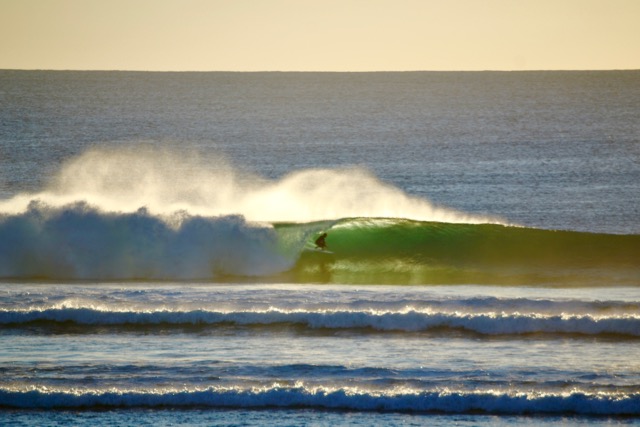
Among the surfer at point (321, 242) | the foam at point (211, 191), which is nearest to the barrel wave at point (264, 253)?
the surfer at point (321, 242)

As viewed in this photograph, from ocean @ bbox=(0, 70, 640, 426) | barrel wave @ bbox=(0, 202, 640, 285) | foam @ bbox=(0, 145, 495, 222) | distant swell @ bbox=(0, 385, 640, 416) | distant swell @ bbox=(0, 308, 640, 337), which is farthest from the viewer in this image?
foam @ bbox=(0, 145, 495, 222)

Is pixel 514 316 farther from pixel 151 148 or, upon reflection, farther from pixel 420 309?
pixel 151 148

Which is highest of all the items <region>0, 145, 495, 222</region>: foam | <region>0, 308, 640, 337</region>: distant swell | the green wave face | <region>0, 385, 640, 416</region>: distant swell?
<region>0, 145, 495, 222</region>: foam

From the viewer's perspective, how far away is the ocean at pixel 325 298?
496 inches

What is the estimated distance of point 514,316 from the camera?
52.9 feet

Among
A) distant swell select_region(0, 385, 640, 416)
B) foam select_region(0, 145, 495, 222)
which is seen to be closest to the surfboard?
foam select_region(0, 145, 495, 222)

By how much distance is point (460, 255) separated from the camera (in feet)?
78.2

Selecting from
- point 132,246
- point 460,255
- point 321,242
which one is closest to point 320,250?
point 321,242

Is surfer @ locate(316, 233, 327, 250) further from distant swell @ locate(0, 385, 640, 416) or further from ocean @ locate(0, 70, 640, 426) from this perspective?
distant swell @ locate(0, 385, 640, 416)

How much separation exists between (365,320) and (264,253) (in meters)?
7.02

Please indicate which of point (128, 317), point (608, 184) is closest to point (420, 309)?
point (128, 317)

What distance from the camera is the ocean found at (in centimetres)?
1259

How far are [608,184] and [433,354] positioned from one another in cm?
3004

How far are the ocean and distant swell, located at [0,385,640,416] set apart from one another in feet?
0.07
